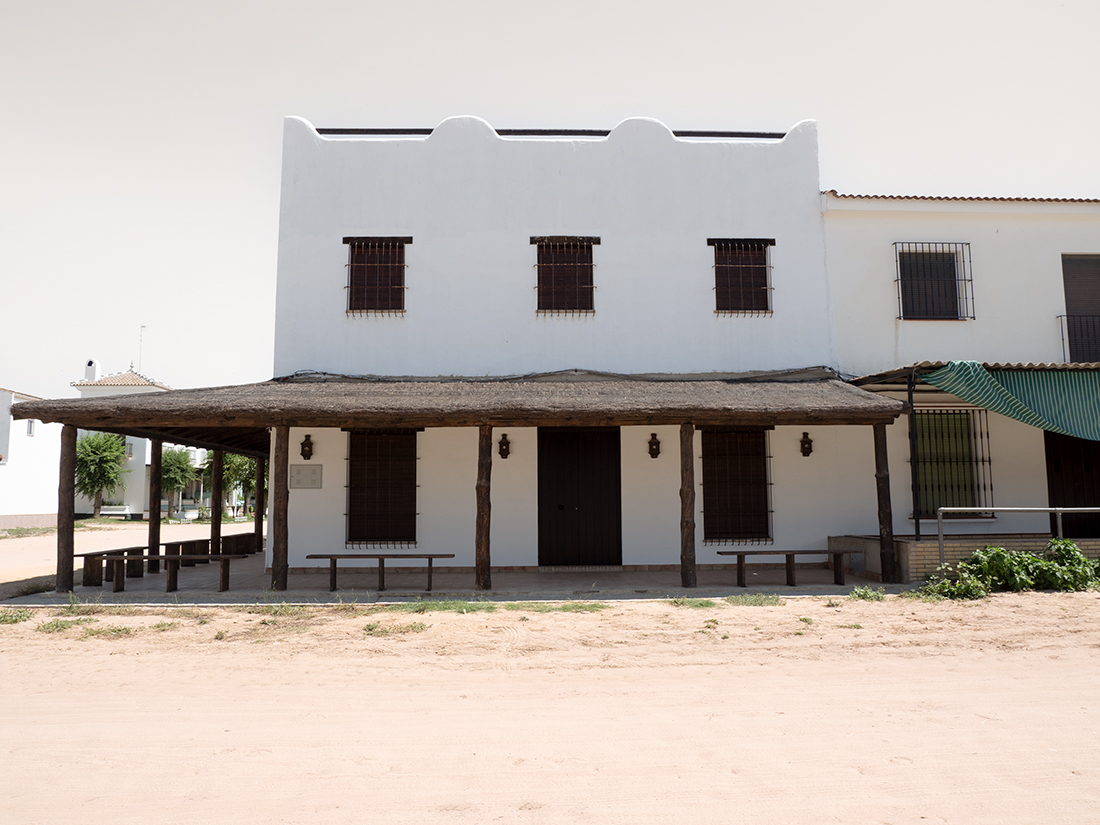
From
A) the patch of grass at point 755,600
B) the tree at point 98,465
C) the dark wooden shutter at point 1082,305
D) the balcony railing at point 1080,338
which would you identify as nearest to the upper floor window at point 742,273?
the balcony railing at point 1080,338

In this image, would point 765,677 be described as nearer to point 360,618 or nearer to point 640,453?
point 360,618

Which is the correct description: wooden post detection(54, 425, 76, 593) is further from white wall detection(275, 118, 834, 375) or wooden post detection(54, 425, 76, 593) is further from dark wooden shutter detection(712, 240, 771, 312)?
dark wooden shutter detection(712, 240, 771, 312)

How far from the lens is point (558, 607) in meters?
8.77

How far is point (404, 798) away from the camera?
145 inches

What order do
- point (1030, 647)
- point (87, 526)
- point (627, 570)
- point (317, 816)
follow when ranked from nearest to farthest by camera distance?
point (317, 816) → point (1030, 647) → point (627, 570) → point (87, 526)

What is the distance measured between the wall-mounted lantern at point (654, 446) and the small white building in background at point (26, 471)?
28300 mm

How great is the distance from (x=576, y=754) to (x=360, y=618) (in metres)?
4.58

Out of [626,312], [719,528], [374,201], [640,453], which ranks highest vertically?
[374,201]

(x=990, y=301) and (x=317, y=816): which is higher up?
(x=990, y=301)

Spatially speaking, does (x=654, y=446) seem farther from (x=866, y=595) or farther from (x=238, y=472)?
(x=238, y=472)

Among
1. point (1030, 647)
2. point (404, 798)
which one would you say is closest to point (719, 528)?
point (1030, 647)

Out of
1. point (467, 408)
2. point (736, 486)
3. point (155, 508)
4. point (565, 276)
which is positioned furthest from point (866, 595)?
point (155, 508)

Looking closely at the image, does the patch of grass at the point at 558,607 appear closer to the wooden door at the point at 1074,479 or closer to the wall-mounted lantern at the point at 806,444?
the wall-mounted lantern at the point at 806,444

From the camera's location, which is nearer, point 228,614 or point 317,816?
point 317,816
